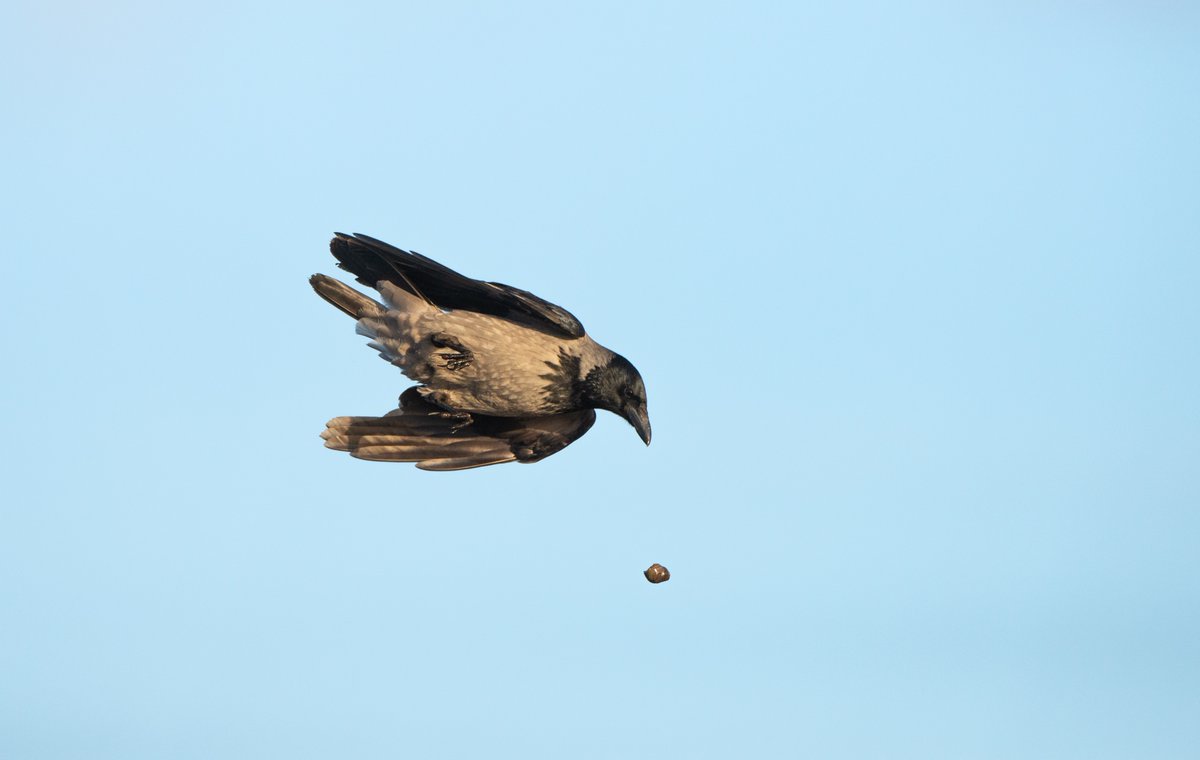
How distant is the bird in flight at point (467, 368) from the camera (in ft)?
63.4

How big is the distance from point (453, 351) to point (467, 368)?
213 millimetres

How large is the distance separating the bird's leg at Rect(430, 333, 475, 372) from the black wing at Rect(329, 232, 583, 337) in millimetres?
433

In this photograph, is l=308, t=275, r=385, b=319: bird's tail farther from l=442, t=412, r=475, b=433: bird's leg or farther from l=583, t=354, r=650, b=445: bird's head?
l=583, t=354, r=650, b=445: bird's head

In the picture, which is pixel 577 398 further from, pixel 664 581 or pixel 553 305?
pixel 664 581

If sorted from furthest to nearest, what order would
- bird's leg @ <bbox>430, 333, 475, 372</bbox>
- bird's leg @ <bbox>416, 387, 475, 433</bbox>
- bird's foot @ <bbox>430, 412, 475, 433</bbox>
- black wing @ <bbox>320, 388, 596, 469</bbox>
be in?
bird's foot @ <bbox>430, 412, 475, 433</bbox> → black wing @ <bbox>320, 388, 596, 469</bbox> → bird's leg @ <bbox>416, 387, 475, 433</bbox> → bird's leg @ <bbox>430, 333, 475, 372</bbox>

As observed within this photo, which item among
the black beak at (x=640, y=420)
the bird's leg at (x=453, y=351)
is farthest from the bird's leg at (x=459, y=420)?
the black beak at (x=640, y=420)

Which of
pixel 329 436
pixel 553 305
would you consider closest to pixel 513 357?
pixel 553 305

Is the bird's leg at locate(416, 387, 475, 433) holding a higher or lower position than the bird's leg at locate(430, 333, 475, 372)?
lower

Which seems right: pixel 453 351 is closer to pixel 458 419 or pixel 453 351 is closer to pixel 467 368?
pixel 467 368

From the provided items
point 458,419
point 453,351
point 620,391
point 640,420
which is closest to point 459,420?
point 458,419

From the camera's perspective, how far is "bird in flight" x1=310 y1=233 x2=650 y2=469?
1933 cm

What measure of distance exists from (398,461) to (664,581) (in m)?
3.03

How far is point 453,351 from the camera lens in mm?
19328

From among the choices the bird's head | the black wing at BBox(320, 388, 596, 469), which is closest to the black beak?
the bird's head
